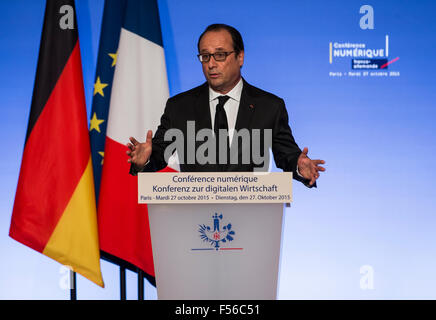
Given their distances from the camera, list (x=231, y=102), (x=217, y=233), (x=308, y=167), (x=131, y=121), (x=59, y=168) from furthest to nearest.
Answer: (x=131, y=121), (x=59, y=168), (x=231, y=102), (x=308, y=167), (x=217, y=233)

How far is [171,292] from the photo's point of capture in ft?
5.35

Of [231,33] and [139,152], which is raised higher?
[231,33]

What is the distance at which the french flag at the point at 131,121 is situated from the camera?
287cm

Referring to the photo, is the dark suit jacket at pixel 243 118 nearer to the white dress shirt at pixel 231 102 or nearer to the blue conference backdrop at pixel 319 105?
the white dress shirt at pixel 231 102

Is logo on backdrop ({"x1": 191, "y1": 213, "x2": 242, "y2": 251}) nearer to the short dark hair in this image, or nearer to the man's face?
the man's face

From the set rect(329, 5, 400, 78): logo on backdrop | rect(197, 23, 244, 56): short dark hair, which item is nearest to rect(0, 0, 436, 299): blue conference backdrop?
rect(329, 5, 400, 78): logo on backdrop

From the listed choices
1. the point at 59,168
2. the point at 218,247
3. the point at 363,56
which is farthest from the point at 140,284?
the point at 363,56

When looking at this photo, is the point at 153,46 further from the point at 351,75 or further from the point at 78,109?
the point at 351,75

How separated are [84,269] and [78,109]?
3.24ft

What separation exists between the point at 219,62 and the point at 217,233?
0.87 metres

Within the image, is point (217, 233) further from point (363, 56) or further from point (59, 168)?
point (363, 56)

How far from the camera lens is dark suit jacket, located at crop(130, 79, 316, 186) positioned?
6.73ft

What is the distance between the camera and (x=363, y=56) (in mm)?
3271

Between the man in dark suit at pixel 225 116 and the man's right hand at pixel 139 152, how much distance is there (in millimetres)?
93
